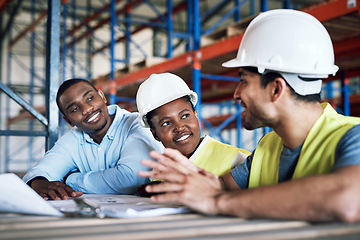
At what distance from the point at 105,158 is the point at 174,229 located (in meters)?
1.86

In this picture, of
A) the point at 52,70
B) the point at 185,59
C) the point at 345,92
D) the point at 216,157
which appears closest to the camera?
the point at 216,157

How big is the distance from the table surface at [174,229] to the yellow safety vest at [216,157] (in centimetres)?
92

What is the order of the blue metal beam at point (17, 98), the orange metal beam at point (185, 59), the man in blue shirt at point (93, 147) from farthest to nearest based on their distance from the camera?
the orange metal beam at point (185, 59)
the blue metal beam at point (17, 98)
the man in blue shirt at point (93, 147)

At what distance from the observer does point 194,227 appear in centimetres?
118

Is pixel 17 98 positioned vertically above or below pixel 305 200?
above

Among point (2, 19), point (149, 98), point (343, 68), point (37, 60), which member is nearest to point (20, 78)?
point (37, 60)

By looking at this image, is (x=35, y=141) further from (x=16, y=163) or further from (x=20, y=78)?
(x=20, y=78)

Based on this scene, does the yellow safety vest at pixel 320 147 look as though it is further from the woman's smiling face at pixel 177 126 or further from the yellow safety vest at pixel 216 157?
the woman's smiling face at pixel 177 126

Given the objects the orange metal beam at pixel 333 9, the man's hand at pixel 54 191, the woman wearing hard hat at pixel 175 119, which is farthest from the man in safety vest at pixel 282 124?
the orange metal beam at pixel 333 9

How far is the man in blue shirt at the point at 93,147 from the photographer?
101 inches

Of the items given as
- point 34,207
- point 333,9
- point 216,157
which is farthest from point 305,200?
point 333,9

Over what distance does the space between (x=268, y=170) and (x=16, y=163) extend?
61.0 feet

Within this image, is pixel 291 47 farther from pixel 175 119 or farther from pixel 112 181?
pixel 112 181

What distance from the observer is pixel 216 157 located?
237cm
